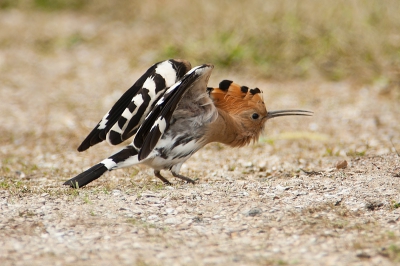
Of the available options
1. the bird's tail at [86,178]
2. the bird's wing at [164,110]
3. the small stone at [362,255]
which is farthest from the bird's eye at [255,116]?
A: the small stone at [362,255]

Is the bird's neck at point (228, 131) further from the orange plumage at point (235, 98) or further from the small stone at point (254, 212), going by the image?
the small stone at point (254, 212)

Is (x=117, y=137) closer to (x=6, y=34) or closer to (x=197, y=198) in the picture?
(x=197, y=198)

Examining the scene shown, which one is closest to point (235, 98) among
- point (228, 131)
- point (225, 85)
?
point (225, 85)

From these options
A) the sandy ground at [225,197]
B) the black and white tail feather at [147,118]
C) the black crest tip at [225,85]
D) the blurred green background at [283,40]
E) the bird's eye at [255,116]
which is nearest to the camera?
the sandy ground at [225,197]

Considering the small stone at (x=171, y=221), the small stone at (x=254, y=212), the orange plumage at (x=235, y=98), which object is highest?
the orange plumage at (x=235, y=98)

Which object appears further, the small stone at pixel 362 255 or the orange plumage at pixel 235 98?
the orange plumage at pixel 235 98

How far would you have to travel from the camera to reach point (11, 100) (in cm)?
746

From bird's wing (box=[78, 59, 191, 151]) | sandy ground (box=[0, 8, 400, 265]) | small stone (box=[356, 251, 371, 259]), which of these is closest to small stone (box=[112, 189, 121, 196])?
sandy ground (box=[0, 8, 400, 265])

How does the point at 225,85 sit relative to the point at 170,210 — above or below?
above

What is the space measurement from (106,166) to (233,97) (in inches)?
43.6

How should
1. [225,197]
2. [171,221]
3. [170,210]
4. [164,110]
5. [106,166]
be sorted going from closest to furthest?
1. [171,221]
2. [170,210]
3. [225,197]
4. [164,110]
5. [106,166]

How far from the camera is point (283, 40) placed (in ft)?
26.1

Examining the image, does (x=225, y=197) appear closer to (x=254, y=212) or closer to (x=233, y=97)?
(x=254, y=212)

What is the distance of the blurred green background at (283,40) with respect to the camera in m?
7.38
